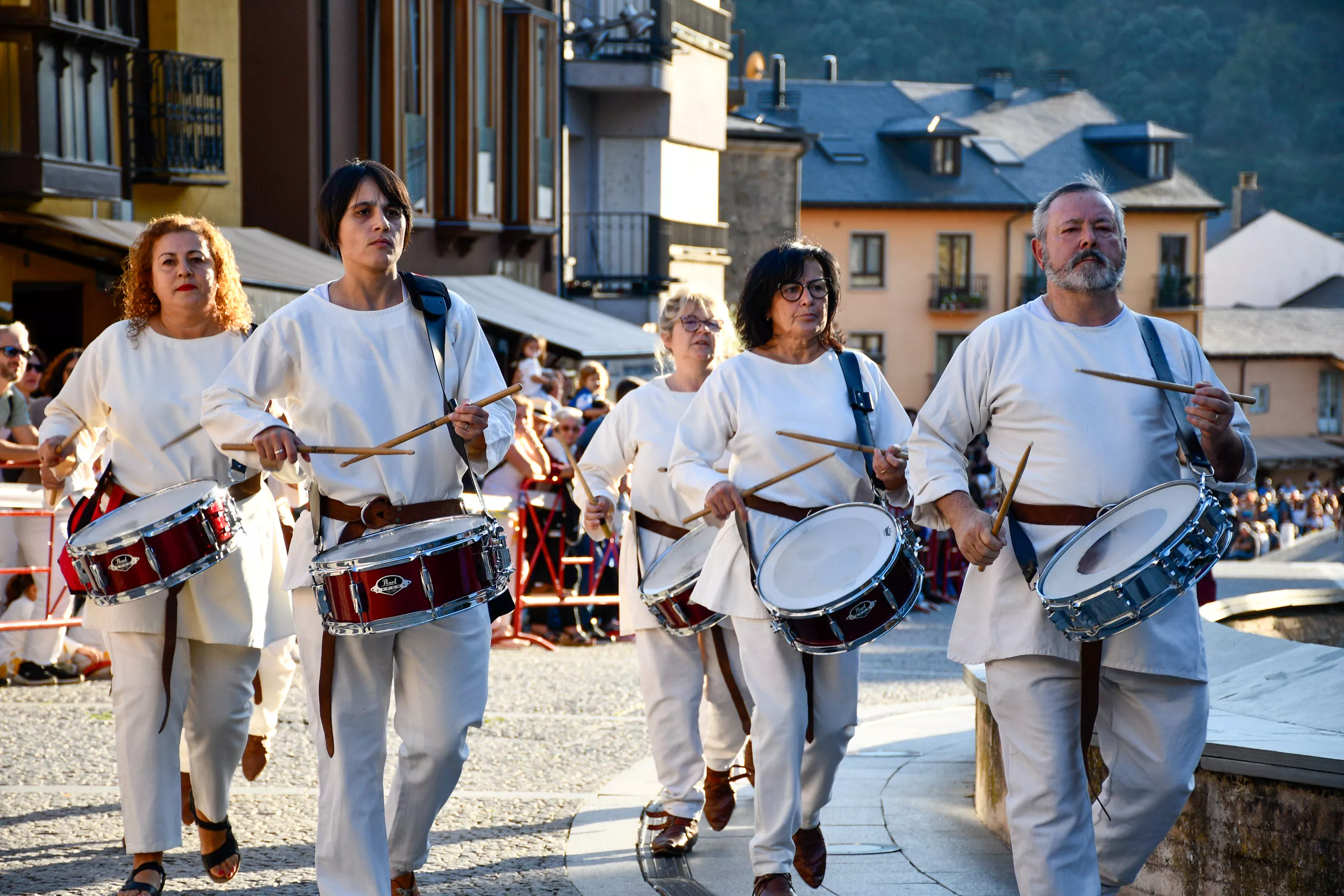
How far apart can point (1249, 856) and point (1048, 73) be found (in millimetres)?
55320

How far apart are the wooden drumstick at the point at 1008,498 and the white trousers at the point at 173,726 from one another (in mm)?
2472

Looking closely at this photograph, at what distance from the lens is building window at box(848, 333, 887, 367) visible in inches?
1997

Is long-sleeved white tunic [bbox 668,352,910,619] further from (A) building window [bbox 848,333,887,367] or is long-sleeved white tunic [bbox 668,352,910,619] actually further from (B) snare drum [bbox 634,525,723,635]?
(A) building window [bbox 848,333,887,367]

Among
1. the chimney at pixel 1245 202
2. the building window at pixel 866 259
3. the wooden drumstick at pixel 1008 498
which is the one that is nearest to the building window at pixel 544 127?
the wooden drumstick at pixel 1008 498

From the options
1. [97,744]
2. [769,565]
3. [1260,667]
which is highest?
[769,565]

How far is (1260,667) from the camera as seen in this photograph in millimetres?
6160

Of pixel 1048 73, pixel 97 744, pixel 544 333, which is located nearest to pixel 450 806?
pixel 97 744

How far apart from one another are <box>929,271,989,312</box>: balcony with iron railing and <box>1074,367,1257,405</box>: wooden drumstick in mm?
46250

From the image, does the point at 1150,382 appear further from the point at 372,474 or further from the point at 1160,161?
the point at 1160,161

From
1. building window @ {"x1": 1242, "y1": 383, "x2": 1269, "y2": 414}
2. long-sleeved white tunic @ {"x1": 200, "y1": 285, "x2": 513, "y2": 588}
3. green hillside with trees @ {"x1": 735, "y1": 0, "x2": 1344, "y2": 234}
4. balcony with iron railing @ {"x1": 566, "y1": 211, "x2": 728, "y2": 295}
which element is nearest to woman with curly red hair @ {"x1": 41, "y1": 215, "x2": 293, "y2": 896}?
long-sleeved white tunic @ {"x1": 200, "y1": 285, "x2": 513, "y2": 588}

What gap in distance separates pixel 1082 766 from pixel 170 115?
46.9 ft

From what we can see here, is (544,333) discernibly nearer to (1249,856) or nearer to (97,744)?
(97,744)

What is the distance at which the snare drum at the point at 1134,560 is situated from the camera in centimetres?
426

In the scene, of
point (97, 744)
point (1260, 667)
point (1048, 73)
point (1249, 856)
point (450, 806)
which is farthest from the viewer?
point (1048, 73)
